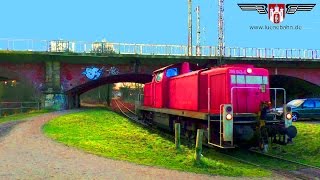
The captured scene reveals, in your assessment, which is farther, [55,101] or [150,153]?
[55,101]

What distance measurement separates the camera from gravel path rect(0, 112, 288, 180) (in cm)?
967

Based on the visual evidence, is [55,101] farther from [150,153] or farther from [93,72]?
[150,153]

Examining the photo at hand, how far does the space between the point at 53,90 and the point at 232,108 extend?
29.6 meters

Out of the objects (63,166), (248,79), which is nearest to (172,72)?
(248,79)

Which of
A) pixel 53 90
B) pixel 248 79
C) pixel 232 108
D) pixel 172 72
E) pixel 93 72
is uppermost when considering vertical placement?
pixel 93 72

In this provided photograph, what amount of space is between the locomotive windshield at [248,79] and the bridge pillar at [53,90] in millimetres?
27820

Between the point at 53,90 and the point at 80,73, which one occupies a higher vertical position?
the point at 80,73

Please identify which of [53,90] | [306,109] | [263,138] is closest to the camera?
Answer: [263,138]

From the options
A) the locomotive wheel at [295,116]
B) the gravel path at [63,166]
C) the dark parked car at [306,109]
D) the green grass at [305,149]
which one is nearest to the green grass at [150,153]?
the gravel path at [63,166]

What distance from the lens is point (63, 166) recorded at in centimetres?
1066

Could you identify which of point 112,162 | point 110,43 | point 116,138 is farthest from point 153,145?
point 110,43

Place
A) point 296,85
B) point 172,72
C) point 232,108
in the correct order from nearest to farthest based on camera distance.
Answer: point 232,108 < point 172,72 < point 296,85

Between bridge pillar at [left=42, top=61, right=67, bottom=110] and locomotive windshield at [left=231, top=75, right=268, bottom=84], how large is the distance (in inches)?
1095

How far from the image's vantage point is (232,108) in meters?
13.6
